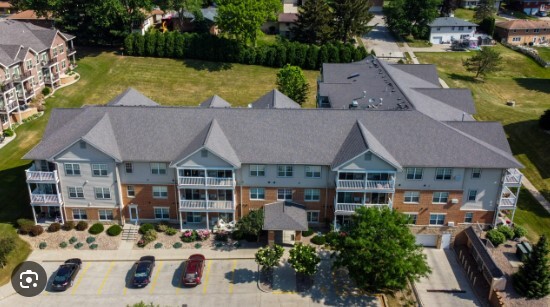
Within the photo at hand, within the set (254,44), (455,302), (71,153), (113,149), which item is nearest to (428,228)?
(455,302)

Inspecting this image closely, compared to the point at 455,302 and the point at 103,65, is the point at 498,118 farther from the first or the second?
the point at 103,65

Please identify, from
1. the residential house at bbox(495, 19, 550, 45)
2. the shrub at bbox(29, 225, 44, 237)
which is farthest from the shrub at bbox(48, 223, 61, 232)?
the residential house at bbox(495, 19, 550, 45)

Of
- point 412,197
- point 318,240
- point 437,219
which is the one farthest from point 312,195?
point 437,219

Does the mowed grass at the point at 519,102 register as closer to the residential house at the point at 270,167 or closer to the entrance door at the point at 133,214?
the residential house at the point at 270,167

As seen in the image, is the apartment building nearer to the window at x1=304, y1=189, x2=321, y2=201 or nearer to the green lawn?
the green lawn

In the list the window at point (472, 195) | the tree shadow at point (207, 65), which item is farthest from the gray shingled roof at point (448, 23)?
the window at point (472, 195)

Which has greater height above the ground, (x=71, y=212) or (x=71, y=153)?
(x=71, y=153)
